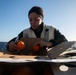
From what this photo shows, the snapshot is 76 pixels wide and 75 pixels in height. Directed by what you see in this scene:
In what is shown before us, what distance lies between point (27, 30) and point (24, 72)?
4.07 feet

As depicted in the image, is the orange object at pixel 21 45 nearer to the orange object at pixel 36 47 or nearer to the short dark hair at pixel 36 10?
Result: the orange object at pixel 36 47

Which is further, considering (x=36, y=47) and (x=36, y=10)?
(x=36, y=10)

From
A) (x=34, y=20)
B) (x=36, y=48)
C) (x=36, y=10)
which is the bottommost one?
(x=36, y=48)

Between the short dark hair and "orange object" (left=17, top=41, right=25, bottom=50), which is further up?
the short dark hair

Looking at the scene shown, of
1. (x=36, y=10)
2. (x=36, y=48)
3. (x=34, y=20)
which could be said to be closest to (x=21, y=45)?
(x=36, y=48)

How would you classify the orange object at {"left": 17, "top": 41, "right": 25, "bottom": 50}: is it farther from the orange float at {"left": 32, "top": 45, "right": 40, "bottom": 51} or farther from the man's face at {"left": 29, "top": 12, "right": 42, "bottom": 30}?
the man's face at {"left": 29, "top": 12, "right": 42, "bottom": 30}

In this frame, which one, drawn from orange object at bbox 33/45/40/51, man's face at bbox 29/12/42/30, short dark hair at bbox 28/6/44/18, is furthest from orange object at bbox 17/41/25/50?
short dark hair at bbox 28/6/44/18

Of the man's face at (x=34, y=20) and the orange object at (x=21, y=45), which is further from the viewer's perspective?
the man's face at (x=34, y=20)

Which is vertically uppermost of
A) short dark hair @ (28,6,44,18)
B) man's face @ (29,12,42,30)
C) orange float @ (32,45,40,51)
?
short dark hair @ (28,6,44,18)

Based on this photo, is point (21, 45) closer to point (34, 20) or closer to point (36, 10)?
point (34, 20)

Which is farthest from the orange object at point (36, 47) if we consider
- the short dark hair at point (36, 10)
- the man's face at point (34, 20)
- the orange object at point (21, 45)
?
the short dark hair at point (36, 10)

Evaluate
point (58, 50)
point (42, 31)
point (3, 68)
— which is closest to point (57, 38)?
point (42, 31)

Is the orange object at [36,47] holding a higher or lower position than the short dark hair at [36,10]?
lower

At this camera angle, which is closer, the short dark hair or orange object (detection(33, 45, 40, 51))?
orange object (detection(33, 45, 40, 51))
